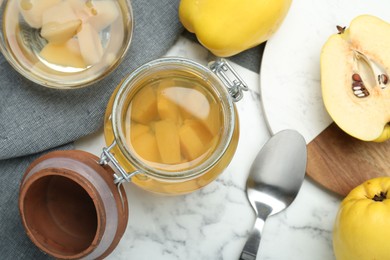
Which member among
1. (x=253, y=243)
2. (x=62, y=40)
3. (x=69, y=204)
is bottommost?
(x=253, y=243)

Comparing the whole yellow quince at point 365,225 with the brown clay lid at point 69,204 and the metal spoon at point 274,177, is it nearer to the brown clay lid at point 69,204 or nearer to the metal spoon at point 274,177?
the metal spoon at point 274,177

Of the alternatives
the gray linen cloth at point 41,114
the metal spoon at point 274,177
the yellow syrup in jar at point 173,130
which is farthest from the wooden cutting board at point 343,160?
the gray linen cloth at point 41,114

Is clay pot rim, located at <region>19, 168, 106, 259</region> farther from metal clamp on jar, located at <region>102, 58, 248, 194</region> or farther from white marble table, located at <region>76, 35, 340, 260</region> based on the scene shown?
white marble table, located at <region>76, 35, 340, 260</region>

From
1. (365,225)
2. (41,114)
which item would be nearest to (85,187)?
(41,114)

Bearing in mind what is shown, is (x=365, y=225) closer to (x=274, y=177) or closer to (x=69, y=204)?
(x=274, y=177)

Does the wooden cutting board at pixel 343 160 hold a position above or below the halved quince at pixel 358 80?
below

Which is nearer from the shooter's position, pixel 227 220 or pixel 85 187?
pixel 85 187

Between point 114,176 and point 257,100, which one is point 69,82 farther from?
point 257,100

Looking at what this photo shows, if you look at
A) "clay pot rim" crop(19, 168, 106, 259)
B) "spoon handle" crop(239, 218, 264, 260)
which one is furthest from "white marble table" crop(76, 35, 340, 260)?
"clay pot rim" crop(19, 168, 106, 259)
